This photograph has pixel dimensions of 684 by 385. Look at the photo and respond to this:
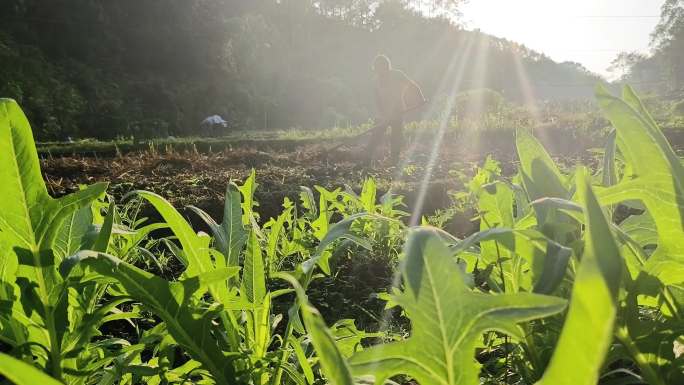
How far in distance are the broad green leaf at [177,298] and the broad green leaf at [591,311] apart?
18.0 inches

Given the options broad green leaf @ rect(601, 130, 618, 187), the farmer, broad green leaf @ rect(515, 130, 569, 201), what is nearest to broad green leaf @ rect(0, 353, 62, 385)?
broad green leaf @ rect(515, 130, 569, 201)

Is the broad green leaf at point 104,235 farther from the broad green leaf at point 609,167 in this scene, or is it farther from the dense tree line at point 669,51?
the dense tree line at point 669,51

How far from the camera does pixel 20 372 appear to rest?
365 millimetres

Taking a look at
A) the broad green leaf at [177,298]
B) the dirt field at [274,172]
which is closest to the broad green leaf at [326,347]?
the broad green leaf at [177,298]

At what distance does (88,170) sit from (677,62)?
70092mm

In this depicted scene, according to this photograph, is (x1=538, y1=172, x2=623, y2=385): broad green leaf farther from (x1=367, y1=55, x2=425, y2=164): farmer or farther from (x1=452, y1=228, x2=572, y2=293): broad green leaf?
(x1=367, y1=55, x2=425, y2=164): farmer

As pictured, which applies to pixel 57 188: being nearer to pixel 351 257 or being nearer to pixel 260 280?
pixel 351 257

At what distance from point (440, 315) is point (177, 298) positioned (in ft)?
1.33

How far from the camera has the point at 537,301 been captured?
0.39 m

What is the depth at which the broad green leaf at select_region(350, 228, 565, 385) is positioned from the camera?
0.41 m

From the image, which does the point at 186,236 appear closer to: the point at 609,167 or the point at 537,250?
the point at 537,250

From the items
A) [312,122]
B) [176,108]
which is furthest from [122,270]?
[312,122]

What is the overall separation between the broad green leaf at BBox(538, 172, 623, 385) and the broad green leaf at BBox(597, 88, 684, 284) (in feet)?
0.73

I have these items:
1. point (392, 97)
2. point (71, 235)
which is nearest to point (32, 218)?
point (71, 235)
